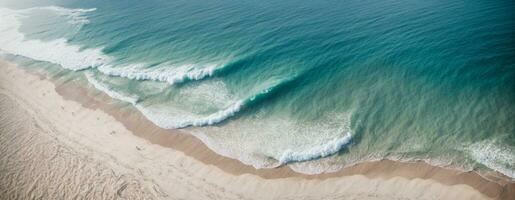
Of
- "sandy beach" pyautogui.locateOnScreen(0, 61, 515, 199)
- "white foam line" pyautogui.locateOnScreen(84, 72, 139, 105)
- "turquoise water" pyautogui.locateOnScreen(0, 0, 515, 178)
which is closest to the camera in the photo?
"sandy beach" pyautogui.locateOnScreen(0, 61, 515, 199)

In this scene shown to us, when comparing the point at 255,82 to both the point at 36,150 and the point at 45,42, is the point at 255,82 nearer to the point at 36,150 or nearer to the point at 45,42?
the point at 36,150

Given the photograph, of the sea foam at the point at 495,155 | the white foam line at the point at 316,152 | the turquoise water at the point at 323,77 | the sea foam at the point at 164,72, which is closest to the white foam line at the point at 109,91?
the turquoise water at the point at 323,77

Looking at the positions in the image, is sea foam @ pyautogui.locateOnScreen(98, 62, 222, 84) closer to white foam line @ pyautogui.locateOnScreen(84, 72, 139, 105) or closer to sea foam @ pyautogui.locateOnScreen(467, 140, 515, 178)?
white foam line @ pyautogui.locateOnScreen(84, 72, 139, 105)

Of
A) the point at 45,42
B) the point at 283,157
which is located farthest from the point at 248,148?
the point at 45,42

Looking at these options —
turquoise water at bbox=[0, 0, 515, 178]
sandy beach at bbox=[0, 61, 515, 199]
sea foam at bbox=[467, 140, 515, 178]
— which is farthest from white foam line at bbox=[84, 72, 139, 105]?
sea foam at bbox=[467, 140, 515, 178]

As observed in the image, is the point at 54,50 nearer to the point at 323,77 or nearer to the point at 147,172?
the point at 147,172

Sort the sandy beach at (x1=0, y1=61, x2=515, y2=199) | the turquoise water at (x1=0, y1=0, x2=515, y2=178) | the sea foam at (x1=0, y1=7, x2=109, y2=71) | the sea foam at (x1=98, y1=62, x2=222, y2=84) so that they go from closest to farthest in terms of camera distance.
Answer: the sandy beach at (x1=0, y1=61, x2=515, y2=199) → the turquoise water at (x1=0, y1=0, x2=515, y2=178) → the sea foam at (x1=98, y1=62, x2=222, y2=84) → the sea foam at (x1=0, y1=7, x2=109, y2=71)

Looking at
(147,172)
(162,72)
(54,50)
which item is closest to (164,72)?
(162,72)
